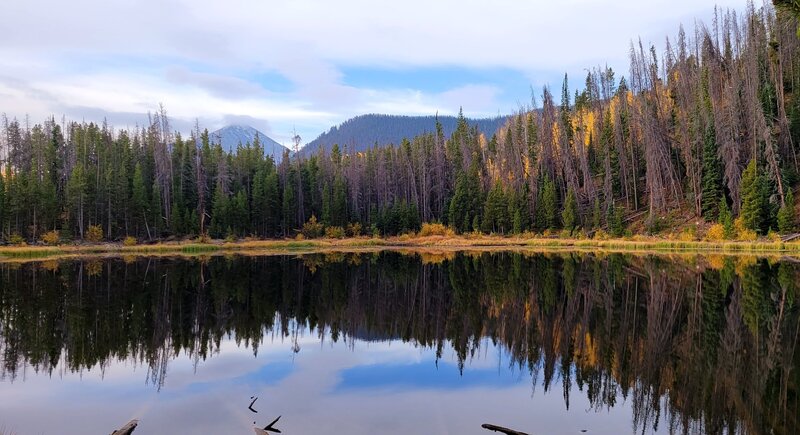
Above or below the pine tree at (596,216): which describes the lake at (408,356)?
below

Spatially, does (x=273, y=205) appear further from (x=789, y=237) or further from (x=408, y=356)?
(x=408, y=356)

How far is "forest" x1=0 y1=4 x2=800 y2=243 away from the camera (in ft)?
181

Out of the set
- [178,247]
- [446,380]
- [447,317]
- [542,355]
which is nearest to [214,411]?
[446,380]

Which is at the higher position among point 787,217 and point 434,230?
point 787,217

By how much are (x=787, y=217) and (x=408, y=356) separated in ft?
142

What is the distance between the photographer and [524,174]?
74500mm

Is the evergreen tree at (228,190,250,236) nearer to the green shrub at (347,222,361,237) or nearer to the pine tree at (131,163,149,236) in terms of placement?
the pine tree at (131,163,149,236)

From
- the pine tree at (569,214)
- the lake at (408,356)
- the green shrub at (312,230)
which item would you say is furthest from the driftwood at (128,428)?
the green shrub at (312,230)

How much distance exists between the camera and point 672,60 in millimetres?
70500

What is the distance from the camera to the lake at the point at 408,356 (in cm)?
995

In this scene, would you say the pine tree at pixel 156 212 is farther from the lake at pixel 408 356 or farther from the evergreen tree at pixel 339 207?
the lake at pixel 408 356

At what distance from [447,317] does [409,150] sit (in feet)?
240

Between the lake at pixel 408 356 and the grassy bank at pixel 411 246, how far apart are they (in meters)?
19.6

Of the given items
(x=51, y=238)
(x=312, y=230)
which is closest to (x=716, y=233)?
(x=312, y=230)
